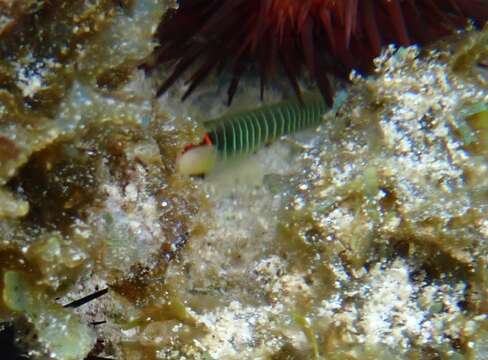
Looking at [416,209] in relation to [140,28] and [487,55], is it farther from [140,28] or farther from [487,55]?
[140,28]

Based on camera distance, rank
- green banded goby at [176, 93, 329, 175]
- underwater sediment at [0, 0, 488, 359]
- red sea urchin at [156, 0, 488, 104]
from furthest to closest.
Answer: red sea urchin at [156, 0, 488, 104] → green banded goby at [176, 93, 329, 175] → underwater sediment at [0, 0, 488, 359]

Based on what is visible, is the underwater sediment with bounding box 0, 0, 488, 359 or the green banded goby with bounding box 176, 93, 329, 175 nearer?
the underwater sediment with bounding box 0, 0, 488, 359

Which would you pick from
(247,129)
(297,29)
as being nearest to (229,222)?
(247,129)

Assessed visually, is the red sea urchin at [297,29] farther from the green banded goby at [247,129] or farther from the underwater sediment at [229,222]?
the underwater sediment at [229,222]

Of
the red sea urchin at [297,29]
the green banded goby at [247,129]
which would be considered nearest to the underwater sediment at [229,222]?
the green banded goby at [247,129]

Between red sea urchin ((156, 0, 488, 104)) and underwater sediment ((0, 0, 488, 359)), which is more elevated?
red sea urchin ((156, 0, 488, 104))

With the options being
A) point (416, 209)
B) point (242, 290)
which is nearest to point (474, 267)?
point (416, 209)

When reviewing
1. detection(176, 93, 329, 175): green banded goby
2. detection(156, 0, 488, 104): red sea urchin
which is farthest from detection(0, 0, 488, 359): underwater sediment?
detection(156, 0, 488, 104): red sea urchin

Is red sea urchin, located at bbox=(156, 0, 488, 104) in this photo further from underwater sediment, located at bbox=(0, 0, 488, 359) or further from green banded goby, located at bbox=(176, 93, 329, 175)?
underwater sediment, located at bbox=(0, 0, 488, 359)
